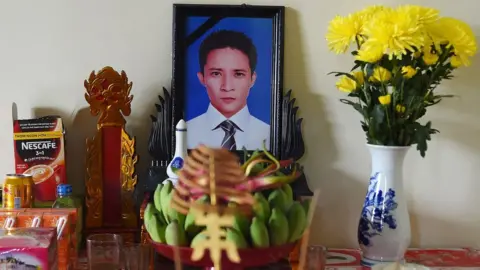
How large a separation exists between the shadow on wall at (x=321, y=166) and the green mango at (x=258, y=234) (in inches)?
19.6

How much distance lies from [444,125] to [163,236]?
731mm

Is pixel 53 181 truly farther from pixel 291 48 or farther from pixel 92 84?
pixel 291 48

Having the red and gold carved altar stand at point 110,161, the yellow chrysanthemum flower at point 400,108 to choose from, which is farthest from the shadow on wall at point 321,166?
the red and gold carved altar stand at point 110,161

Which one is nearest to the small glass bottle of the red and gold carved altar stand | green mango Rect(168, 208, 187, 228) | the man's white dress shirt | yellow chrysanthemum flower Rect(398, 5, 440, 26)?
the red and gold carved altar stand

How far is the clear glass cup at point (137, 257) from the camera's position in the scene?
3.36ft

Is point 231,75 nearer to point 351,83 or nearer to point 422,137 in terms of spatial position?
point 351,83

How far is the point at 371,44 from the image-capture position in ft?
3.48

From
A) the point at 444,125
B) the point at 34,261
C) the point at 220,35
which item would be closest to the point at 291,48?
the point at 220,35

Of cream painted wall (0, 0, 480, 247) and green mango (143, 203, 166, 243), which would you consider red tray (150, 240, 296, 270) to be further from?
cream painted wall (0, 0, 480, 247)

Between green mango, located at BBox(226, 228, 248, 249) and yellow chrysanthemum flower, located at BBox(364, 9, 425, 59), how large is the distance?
1.54ft

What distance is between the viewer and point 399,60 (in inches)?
→ 42.5

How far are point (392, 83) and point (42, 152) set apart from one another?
0.70 meters

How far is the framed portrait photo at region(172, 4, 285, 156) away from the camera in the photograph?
4.03 ft

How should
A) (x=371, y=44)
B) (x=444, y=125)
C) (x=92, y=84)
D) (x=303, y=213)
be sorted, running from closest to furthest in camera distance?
(x=303, y=213), (x=371, y=44), (x=92, y=84), (x=444, y=125)
